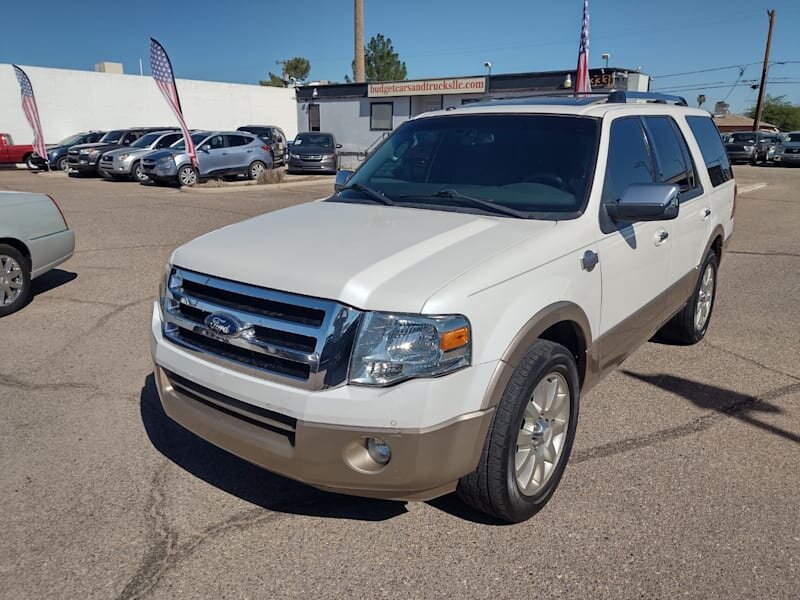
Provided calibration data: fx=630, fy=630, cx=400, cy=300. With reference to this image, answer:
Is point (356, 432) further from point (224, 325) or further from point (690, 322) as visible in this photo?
point (690, 322)

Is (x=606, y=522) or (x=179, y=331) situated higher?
(x=179, y=331)

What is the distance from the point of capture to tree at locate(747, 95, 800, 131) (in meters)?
78.1

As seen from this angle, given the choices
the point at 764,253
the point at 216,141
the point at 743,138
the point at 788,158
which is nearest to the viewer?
the point at 764,253

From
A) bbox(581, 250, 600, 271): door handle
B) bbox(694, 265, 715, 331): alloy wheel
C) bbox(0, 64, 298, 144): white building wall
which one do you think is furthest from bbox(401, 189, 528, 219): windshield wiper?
bbox(0, 64, 298, 144): white building wall

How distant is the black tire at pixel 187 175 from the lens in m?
18.5

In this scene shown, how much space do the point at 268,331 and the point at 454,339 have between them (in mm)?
774

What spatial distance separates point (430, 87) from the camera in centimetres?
3259

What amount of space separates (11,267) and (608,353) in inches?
222

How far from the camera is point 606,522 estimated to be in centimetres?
300

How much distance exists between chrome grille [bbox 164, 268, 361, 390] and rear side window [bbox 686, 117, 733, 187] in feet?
13.0

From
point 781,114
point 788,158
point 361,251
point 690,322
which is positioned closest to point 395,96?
point 788,158

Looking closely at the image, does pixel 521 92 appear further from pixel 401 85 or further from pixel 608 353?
pixel 608 353

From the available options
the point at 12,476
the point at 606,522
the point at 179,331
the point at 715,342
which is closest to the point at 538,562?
the point at 606,522

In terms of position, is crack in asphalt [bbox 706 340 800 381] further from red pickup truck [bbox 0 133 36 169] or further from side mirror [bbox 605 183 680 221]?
red pickup truck [bbox 0 133 36 169]
